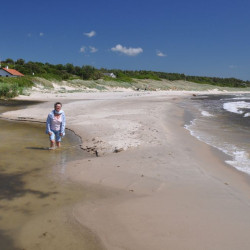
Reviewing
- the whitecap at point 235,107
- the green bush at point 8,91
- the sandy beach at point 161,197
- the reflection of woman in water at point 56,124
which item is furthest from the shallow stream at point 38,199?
the green bush at point 8,91

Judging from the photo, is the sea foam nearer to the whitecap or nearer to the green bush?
the whitecap

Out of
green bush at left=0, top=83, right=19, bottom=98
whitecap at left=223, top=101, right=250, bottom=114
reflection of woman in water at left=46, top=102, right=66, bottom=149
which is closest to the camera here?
reflection of woman in water at left=46, top=102, right=66, bottom=149

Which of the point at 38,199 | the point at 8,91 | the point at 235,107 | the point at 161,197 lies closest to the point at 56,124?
the point at 38,199

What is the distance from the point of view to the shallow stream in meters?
3.23

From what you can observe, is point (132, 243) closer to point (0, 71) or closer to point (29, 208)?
point (29, 208)

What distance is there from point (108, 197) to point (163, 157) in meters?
2.47

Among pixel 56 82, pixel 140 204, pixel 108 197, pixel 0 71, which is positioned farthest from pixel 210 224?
pixel 0 71

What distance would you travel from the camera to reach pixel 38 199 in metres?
4.35

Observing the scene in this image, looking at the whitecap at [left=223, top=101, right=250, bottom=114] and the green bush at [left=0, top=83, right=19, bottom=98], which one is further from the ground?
the green bush at [left=0, top=83, right=19, bottom=98]

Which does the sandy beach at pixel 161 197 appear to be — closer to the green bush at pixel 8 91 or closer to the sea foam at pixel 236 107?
the sea foam at pixel 236 107

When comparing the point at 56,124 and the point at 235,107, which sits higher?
the point at 56,124

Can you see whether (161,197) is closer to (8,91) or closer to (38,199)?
(38,199)

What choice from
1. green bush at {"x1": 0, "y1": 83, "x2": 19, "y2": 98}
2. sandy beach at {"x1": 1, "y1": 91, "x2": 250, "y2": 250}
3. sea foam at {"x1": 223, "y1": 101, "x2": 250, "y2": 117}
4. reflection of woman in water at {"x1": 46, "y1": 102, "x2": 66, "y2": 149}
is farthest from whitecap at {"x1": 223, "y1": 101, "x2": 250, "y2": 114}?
green bush at {"x1": 0, "y1": 83, "x2": 19, "y2": 98}

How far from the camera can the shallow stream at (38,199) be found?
127 inches
